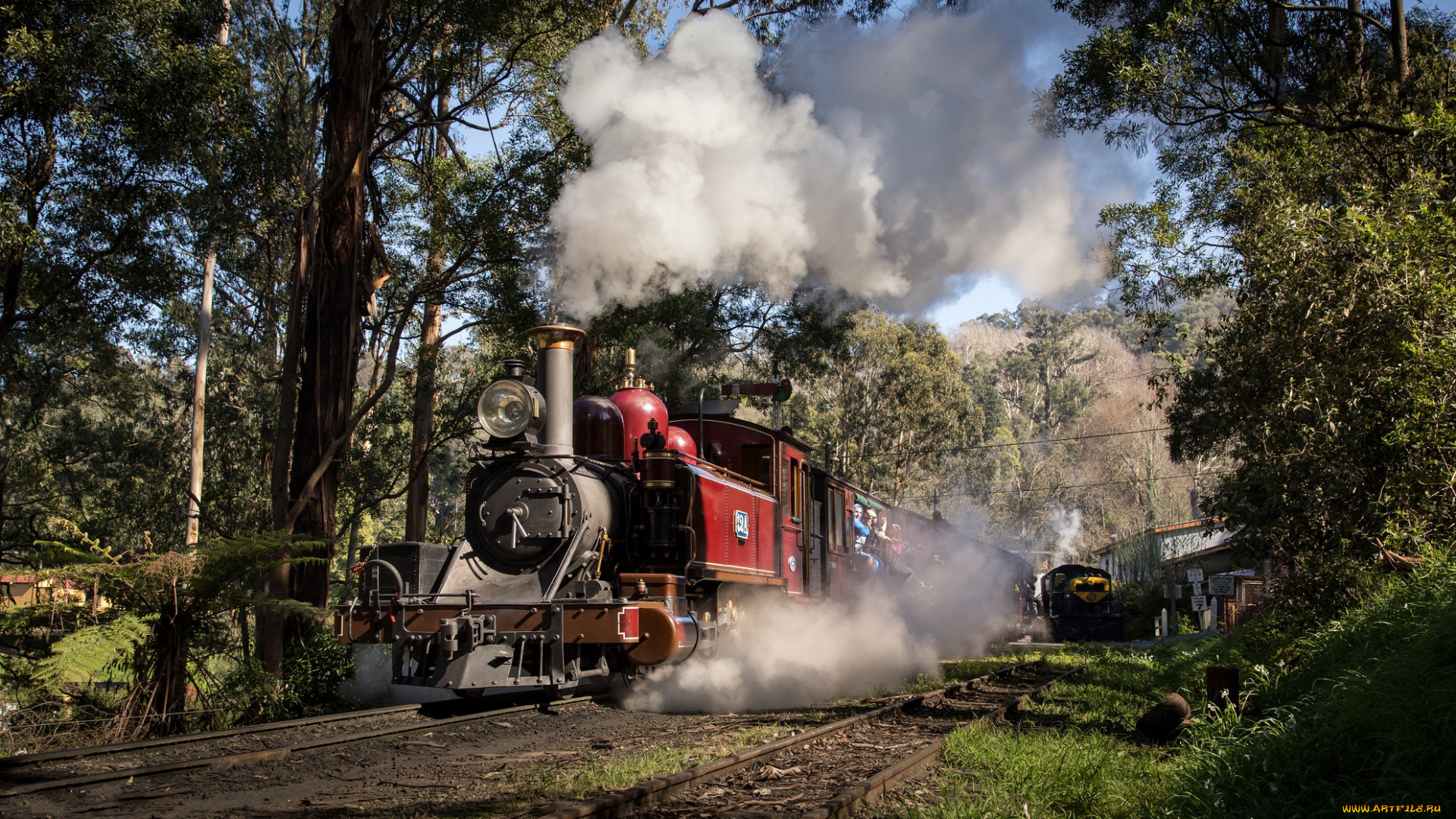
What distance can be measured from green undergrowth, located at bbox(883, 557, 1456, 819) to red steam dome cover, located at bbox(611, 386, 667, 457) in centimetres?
432

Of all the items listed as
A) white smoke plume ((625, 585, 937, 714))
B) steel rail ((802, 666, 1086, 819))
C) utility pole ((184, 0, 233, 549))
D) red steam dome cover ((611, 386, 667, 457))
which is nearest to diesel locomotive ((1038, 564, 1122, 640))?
white smoke plume ((625, 585, 937, 714))

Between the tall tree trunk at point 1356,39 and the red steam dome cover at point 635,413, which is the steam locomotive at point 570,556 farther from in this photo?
the tall tree trunk at point 1356,39

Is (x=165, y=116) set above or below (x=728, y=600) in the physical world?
above

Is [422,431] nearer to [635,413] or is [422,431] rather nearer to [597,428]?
[635,413]

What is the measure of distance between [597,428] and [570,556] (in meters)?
1.89

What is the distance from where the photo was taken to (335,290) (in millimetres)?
12023

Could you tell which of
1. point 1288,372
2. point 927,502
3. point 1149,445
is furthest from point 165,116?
point 1149,445

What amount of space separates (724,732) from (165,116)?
1009cm

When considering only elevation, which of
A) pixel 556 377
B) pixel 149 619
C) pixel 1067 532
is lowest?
pixel 149 619

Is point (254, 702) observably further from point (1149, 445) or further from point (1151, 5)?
point (1149, 445)

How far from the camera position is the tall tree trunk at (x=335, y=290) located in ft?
37.9

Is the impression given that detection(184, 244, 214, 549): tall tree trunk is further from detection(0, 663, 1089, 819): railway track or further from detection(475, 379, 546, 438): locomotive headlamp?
detection(0, 663, 1089, 819): railway track

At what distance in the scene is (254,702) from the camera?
907cm

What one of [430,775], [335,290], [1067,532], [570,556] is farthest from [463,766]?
[1067,532]
